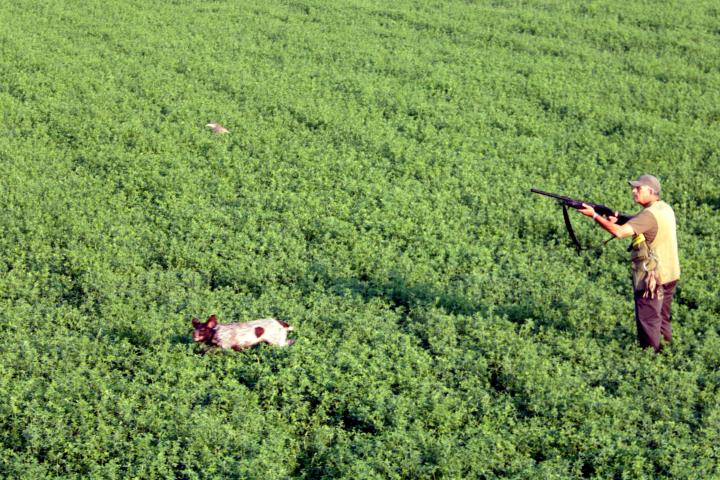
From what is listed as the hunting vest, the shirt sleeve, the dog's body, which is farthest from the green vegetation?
the shirt sleeve

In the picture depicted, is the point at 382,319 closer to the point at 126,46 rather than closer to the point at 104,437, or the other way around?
the point at 104,437

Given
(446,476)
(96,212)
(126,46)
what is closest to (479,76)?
(126,46)

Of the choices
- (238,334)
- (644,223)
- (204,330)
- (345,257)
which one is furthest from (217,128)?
(644,223)

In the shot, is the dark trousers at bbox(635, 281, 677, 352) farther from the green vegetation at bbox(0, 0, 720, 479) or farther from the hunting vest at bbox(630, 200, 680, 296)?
the green vegetation at bbox(0, 0, 720, 479)

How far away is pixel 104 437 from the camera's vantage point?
7141mm

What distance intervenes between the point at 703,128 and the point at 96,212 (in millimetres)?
10758

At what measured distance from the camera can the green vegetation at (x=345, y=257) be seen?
7305 mm

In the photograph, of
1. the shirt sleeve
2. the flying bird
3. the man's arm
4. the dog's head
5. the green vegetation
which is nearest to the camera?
the green vegetation

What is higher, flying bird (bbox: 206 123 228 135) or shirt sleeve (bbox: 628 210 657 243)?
shirt sleeve (bbox: 628 210 657 243)

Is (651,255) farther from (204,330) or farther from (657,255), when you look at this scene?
Result: (204,330)

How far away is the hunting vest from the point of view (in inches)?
329

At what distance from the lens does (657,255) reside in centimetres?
842

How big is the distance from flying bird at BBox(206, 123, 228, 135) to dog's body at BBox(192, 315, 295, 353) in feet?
20.0

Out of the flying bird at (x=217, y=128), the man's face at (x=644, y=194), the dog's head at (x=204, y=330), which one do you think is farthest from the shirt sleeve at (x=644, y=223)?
the flying bird at (x=217, y=128)
